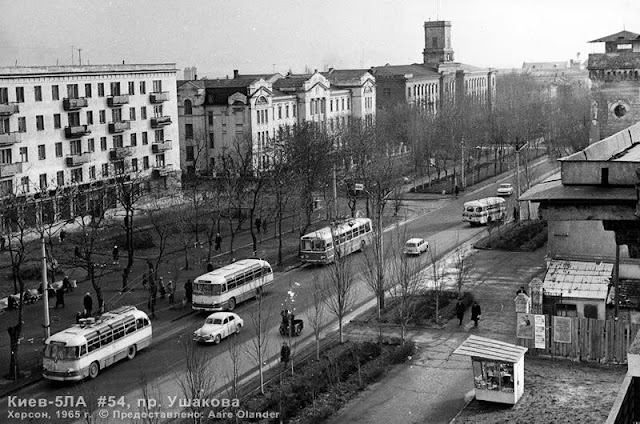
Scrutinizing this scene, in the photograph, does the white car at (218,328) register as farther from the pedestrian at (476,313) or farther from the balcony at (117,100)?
the balcony at (117,100)

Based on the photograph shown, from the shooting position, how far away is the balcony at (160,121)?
6325 centimetres

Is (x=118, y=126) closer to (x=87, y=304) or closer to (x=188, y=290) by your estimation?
(x=188, y=290)

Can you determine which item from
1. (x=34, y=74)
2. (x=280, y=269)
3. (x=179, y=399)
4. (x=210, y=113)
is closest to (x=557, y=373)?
(x=179, y=399)

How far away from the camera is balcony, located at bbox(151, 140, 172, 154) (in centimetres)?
6328

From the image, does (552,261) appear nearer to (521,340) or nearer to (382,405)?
(521,340)

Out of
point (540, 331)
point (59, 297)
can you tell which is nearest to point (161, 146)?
point (59, 297)

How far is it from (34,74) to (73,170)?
6756mm

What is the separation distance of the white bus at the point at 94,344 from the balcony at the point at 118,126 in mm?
31073

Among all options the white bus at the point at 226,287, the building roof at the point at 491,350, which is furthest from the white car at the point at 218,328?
the building roof at the point at 491,350

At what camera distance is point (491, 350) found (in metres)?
24.0

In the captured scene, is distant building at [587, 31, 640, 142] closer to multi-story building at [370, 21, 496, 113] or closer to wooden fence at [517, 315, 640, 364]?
multi-story building at [370, 21, 496, 113]

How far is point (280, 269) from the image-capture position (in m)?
42.9

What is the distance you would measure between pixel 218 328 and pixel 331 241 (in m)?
13.9

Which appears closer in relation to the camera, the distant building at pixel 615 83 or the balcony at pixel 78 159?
the balcony at pixel 78 159
